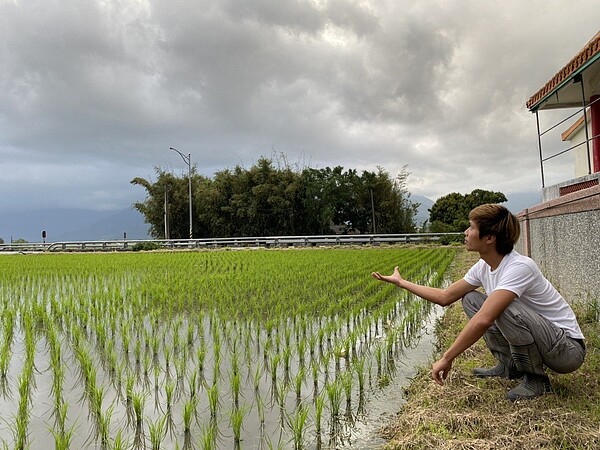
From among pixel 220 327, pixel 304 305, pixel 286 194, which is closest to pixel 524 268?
pixel 220 327

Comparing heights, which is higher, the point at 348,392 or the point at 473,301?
the point at 473,301

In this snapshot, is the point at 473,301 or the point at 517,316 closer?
the point at 517,316

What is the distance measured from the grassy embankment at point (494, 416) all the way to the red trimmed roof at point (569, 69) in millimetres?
3610

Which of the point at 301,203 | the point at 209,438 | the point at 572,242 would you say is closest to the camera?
the point at 209,438

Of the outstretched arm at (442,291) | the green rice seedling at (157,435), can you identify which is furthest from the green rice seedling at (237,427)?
the outstretched arm at (442,291)

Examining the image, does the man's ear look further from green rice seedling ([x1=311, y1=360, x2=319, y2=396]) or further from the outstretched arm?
green rice seedling ([x1=311, y1=360, x2=319, y2=396])

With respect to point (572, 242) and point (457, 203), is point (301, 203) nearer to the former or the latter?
point (457, 203)

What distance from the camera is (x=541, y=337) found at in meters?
2.33

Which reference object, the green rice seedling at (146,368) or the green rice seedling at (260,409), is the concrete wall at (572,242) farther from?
the green rice seedling at (146,368)

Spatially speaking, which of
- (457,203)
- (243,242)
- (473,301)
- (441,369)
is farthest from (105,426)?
(457,203)

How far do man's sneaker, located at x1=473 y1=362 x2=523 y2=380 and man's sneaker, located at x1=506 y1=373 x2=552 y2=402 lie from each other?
0.28 metres

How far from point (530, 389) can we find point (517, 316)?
524 mm

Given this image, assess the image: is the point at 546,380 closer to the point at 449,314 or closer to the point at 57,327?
the point at 449,314

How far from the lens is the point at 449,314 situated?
5348 millimetres
